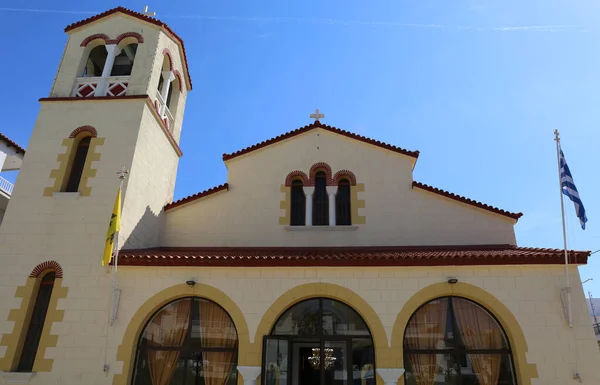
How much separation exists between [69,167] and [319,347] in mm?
8248

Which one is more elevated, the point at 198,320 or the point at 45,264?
the point at 45,264

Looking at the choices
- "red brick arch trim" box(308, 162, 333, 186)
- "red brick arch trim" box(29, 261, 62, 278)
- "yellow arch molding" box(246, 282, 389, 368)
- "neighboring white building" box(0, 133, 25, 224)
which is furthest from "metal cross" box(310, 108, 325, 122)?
"neighboring white building" box(0, 133, 25, 224)

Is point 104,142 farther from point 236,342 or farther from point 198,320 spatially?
point 236,342

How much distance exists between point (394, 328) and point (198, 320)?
4.44 meters

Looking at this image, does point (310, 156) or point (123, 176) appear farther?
point (310, 156)

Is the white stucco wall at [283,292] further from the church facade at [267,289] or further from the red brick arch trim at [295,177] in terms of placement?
the red brick arch trim at [295,177]

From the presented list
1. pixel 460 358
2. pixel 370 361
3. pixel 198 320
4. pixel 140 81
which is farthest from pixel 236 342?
pixel 140 81

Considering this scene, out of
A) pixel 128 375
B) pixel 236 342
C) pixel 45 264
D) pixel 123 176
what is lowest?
pixel 128 375

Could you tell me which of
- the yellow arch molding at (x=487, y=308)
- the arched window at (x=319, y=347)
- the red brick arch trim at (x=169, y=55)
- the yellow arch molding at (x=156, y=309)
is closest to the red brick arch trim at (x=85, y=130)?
the red brick arch trim at (x=169, y=55)

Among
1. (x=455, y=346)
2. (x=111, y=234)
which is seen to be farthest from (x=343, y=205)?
(x=111, y=234)

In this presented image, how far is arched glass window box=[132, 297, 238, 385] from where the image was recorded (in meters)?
9.56

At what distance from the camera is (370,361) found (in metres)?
9.44

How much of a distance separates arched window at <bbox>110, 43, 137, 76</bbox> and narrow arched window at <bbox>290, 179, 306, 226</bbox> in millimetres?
7267

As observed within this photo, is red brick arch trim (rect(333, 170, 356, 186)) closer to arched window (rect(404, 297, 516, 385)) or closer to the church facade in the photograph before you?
the church facade
